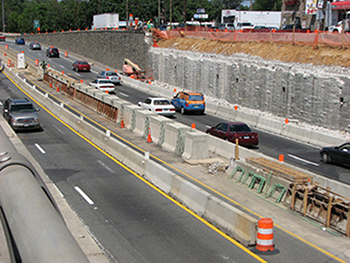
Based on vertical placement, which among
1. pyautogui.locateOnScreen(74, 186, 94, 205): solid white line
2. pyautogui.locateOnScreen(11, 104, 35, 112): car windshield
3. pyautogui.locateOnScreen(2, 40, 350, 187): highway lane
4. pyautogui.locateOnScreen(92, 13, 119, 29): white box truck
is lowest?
pyautogui.locateOnScreen(2, 40, 350, 187): highway lane

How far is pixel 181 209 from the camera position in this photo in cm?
1597

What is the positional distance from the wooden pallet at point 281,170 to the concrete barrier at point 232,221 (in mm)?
4661

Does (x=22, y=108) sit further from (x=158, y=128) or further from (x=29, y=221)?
(x=29, y=221)

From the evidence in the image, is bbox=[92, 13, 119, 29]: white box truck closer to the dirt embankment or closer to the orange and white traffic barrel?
the dirt embankment

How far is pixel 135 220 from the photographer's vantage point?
14.7m

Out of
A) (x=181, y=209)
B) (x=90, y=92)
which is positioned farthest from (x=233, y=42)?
(x=181, y=209)

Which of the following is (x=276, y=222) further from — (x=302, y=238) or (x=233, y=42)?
(x=233, y=42)

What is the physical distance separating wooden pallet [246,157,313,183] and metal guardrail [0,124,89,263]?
11864mm

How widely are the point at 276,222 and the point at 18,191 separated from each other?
1027 cm

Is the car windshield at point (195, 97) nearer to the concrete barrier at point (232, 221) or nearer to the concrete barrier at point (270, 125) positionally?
the concrete barrier at point (270, 125)

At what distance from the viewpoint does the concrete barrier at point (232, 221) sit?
502 inches

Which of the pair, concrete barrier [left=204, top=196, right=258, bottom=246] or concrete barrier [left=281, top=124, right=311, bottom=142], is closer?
concrete barrier [left=204, top=196, right=258, bottom=246]

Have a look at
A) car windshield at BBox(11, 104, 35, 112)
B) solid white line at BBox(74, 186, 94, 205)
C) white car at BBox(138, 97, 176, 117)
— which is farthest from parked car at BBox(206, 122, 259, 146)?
car windshield at BBox(11, 104, 35, 112)

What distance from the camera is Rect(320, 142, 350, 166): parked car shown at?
2311 cm
